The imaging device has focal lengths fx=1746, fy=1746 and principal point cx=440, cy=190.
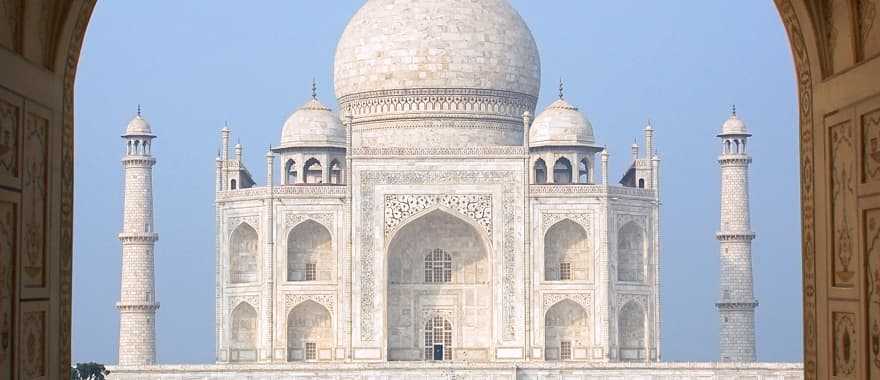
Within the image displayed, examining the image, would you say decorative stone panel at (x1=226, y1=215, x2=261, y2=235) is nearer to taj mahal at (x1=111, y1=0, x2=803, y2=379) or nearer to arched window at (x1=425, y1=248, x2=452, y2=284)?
taj mahal at (x1=111, y1=0, x2=803, y2=379)

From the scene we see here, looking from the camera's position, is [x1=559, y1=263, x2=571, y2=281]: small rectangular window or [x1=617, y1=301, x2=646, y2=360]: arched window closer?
[x1=559, y1=263, x2=571, y2=281]: small rectangular window

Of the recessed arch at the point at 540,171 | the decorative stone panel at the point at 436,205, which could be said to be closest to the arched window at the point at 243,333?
the decorative stone panel at the point at 436,205

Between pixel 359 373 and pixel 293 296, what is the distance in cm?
220

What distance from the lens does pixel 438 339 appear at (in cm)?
2688

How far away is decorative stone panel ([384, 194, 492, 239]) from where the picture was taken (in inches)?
1033

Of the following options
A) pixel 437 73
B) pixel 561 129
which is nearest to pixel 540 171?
pixel 561 129

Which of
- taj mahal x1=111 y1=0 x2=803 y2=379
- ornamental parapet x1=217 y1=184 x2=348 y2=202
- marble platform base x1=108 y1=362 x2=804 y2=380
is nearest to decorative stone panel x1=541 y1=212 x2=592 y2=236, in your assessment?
taj mahal x1=111 y1=0 x2=803 y2=379

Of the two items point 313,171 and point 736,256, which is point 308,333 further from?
point 736,256

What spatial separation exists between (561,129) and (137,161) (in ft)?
22.0

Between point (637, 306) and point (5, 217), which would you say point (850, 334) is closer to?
point (5, 217)

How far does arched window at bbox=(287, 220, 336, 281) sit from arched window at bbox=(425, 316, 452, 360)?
1759 millimetres

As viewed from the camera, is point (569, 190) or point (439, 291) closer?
point (569, 190)

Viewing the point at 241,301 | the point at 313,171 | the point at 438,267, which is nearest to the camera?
the point at 241,301

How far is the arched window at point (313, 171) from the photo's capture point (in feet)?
92.1
